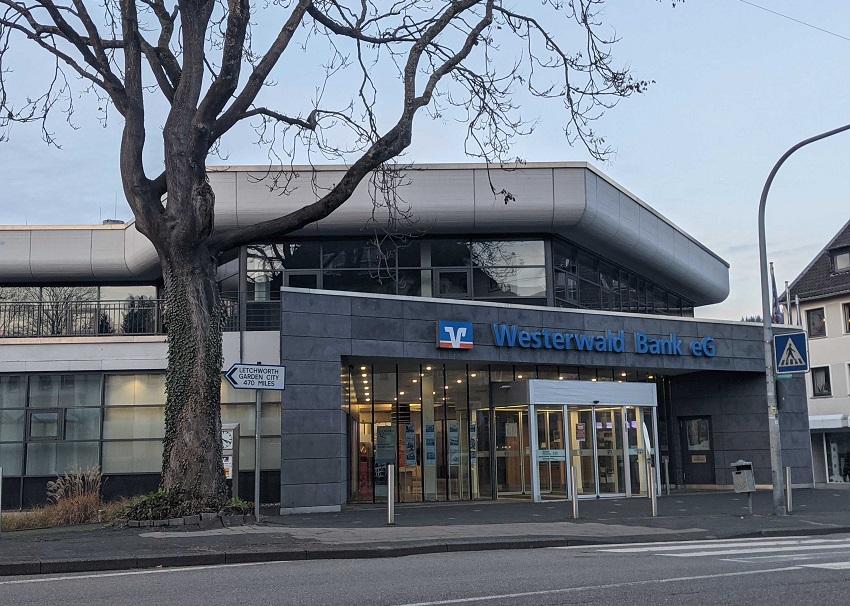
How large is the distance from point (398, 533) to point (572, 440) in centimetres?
1160

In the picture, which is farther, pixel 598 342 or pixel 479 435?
pixel 598 342

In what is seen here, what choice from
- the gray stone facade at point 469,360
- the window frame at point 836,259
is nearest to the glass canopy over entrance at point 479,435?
the gray stone facade at point 469,360

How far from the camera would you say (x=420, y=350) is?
24.3 m

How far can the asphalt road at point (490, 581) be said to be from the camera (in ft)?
27.3

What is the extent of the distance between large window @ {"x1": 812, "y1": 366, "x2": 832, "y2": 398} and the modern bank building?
1924 cm

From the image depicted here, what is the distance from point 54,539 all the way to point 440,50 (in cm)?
1187

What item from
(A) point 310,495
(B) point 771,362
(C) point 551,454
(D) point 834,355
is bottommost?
(A) point 310,495

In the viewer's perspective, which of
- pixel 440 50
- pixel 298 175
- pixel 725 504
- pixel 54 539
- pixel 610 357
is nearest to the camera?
pixel 54 539

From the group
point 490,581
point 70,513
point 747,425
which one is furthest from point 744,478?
point 70,513

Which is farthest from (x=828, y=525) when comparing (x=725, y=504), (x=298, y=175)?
(x=298, y=175)

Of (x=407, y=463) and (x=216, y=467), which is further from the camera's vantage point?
(x=407, y=463)

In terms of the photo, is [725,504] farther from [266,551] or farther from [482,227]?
[266,551]

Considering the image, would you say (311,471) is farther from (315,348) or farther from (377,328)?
(377,328)

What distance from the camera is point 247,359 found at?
24281mm
